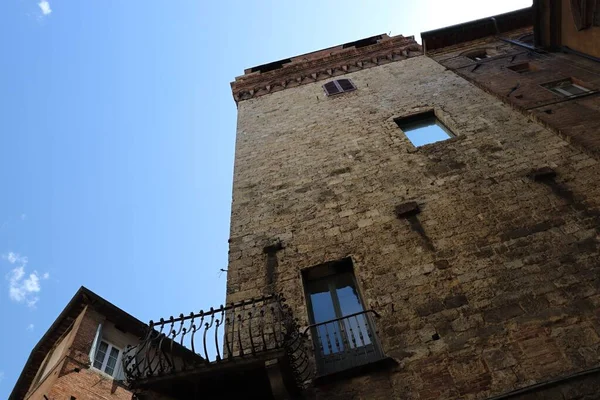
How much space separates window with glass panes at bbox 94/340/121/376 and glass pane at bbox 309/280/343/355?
4.69m

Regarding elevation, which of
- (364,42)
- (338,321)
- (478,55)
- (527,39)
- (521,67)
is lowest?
(338,321)

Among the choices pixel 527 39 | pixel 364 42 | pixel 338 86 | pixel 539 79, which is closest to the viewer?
pixel 539 79

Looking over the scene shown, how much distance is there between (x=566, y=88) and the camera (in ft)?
35.1

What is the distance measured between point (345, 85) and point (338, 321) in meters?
9.30

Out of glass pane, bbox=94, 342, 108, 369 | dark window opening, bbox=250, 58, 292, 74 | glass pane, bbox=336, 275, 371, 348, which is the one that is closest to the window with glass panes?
glass pane, bbox=94, 342, 108, 369

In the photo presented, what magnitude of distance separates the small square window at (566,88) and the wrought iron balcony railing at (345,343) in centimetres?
829

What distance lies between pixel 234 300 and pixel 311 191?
287 centimetres

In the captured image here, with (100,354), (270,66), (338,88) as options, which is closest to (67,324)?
(100,354)

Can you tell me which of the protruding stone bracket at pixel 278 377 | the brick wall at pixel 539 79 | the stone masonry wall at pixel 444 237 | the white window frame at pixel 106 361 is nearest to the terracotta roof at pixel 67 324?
the white window frame at pixel 106 361

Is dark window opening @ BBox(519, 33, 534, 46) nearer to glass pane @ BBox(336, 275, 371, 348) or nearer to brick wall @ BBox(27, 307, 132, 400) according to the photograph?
glass pane @ BBox(336, 275, 371, 348)

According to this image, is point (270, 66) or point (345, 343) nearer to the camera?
point (345, 343)

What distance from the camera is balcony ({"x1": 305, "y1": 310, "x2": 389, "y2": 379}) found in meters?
5.25

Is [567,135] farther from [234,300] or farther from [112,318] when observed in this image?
[112,318]

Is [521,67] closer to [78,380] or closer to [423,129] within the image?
[423,129]
